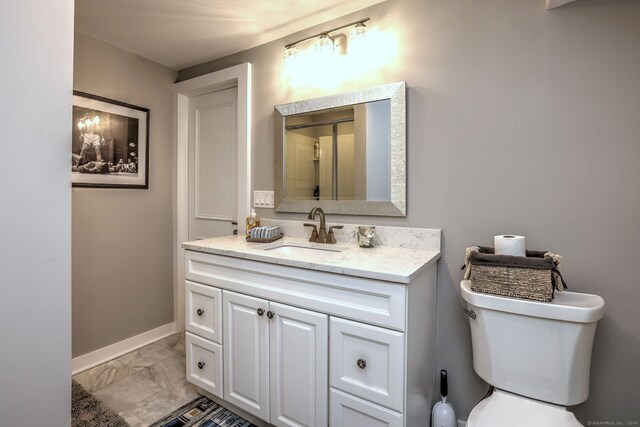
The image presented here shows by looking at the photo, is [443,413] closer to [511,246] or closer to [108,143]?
[511,246]

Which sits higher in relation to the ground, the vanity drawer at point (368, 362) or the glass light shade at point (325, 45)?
the glass light shade at point (325, 45)

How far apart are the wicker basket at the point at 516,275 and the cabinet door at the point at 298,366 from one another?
2.09 ft

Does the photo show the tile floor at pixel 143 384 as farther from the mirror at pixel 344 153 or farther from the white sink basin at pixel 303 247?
the mirror at pixel 344 153

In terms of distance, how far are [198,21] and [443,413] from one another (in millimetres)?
2516

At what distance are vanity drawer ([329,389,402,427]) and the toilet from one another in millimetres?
265

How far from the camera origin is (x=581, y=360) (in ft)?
3.65

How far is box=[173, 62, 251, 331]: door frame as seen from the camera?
87.9 inches

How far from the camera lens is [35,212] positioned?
2.60 feet

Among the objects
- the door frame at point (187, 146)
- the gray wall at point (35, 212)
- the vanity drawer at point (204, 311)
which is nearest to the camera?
the gray wall at point (35, 212)

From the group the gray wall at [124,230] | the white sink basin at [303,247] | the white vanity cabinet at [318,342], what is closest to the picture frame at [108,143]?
the gray wall at [124,230]

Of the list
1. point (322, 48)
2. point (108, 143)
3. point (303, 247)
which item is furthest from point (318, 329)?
point (108, 143)

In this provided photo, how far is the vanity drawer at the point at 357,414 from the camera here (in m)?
1.16

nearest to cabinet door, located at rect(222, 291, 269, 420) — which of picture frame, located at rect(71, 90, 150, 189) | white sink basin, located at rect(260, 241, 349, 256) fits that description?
white sink basin, located at rect(260, 241, 349, 256)

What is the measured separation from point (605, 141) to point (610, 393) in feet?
3.35
